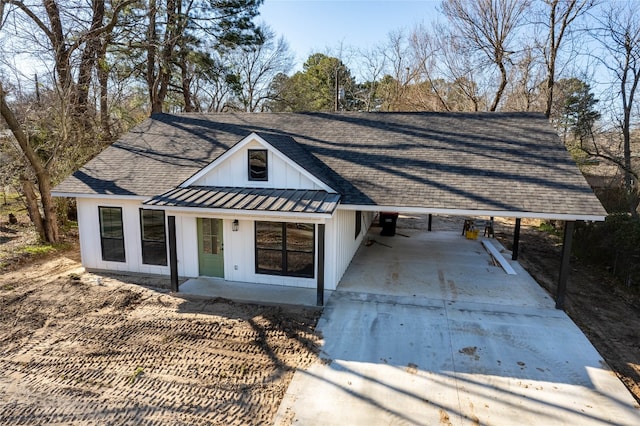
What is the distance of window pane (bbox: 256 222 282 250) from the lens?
9453mm

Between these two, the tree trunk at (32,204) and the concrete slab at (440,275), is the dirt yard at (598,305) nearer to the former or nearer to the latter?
the concrete slab at (440,275)

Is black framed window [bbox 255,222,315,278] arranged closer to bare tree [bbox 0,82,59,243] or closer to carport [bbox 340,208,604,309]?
carport [bbox 340,208,604,309]

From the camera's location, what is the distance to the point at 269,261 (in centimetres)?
970

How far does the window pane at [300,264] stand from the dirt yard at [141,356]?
1.49 metres

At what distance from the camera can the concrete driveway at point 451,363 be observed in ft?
16.9

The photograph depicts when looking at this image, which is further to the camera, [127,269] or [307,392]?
[127,269]

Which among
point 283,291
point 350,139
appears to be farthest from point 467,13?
point 283,291

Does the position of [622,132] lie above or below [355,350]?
above

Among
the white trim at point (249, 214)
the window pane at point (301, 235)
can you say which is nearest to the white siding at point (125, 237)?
the white trim at point (249, 214)

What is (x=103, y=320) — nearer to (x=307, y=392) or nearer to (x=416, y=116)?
(x=307, y=392)

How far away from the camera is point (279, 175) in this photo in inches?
381

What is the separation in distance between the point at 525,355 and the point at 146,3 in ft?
68.2

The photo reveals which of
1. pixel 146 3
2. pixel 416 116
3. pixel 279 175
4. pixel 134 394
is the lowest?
pixel 134 394

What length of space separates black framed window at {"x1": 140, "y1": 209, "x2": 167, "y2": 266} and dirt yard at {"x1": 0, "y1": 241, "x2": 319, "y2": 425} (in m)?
1.23
